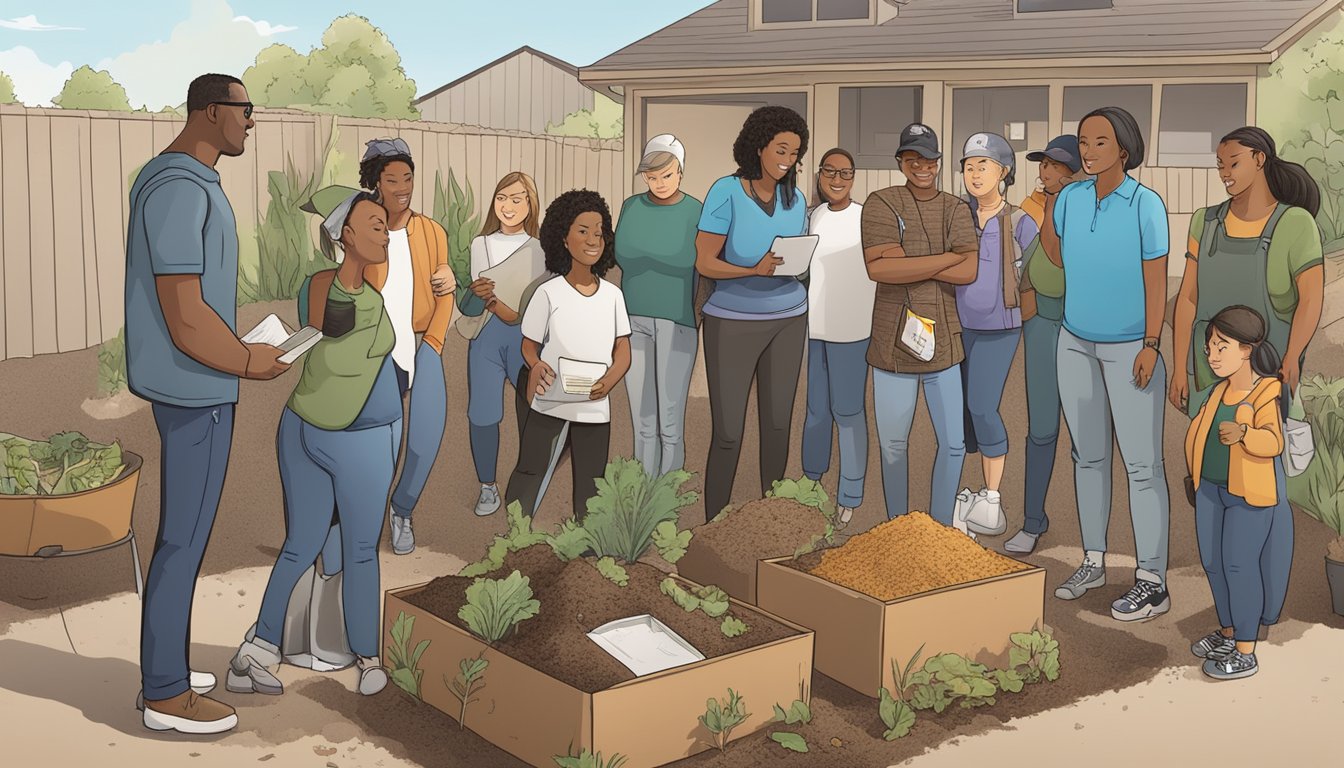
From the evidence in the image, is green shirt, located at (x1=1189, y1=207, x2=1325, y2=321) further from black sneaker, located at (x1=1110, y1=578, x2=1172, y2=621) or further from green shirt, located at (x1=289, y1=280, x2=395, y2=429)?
green shirt, located at (x1=289, y1=280, x2=395, y2=429)

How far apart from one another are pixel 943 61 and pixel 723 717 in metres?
13.3

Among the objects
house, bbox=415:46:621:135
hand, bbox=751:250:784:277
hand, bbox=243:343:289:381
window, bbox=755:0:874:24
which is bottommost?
hand, bbox=243:343:289:381

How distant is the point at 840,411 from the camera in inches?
259

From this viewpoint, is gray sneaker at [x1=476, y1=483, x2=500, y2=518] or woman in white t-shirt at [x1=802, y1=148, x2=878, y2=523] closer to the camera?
woman in white t-shirt at [x1=802, y1=148, x2=878, y2=523]

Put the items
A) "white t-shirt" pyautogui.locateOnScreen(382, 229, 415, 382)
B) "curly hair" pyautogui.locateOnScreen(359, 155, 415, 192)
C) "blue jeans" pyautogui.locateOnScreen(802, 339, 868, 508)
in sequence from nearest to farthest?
"white t-shirt" pyautogui.locateOnScreen(382, 229, 415, 382), "curly hair" pyautogui.locateOnScreen(359, 155, 415, 192), "blue jeans" pyautogui.locateOnScreen(802, 339, 868, 508)

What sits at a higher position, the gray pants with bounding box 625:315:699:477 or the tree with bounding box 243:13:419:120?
the tree with bounding box 243:13:419:120

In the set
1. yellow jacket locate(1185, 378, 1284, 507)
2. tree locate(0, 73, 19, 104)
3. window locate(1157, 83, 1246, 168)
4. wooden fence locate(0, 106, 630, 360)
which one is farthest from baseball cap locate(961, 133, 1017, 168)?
tree locate(0, 73, 19, 104)

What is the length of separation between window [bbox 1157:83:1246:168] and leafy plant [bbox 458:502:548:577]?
57.4ft

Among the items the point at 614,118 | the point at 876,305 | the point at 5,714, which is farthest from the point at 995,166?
the point at 614,118

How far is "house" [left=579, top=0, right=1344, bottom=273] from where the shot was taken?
1590 centimetres

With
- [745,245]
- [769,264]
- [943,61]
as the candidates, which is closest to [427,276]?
[745,245]

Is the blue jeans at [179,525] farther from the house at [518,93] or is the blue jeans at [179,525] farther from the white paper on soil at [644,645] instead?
the house at [518,93]

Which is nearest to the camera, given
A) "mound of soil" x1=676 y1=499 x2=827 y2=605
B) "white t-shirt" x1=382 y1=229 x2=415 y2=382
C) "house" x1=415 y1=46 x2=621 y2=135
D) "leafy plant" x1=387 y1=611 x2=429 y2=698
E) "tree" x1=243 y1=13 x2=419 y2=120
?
"leafy plant" x1=387 y1=611 x2=429 y2=698

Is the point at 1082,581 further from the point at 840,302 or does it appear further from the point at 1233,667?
the point at 840,302
